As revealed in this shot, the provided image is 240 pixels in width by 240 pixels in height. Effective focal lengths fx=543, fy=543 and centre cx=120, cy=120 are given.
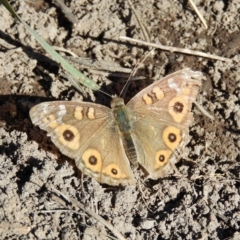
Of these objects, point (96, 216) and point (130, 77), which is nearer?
point (96, 216)

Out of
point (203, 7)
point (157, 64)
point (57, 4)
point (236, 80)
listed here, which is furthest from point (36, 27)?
point (236, 80)

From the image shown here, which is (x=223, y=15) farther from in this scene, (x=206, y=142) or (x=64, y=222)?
(x=64, y=222)

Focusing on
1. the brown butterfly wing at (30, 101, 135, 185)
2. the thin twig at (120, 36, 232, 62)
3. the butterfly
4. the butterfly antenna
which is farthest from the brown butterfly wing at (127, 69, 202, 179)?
the thin twig at (120, 36, 232, 62)

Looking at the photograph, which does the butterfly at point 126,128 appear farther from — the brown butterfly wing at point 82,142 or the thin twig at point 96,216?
the thin twig at point 96,216

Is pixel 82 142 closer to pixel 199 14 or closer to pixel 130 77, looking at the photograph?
pixel 130 77

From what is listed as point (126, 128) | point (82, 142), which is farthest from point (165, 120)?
point (82, 142)

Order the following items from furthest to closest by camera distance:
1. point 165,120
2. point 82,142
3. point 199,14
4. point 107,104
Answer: point 199,14, point 107,104, point 165,120, point 82,142
